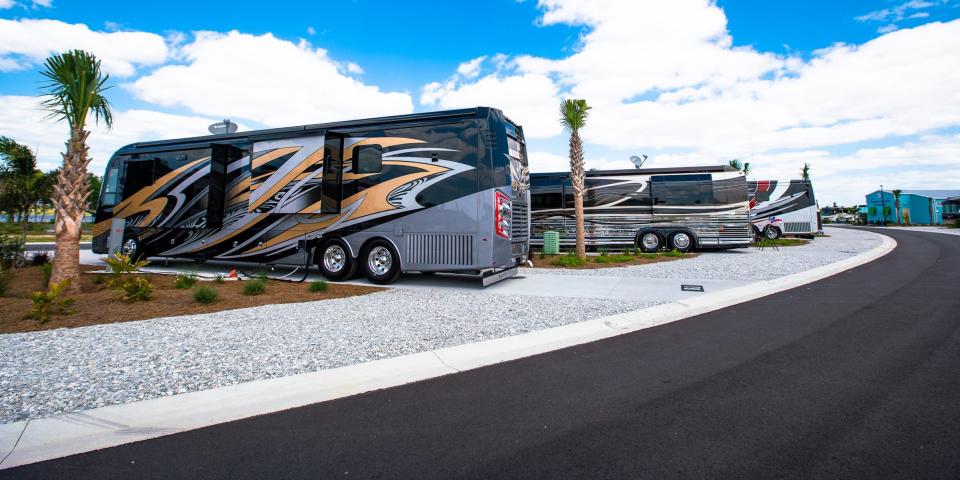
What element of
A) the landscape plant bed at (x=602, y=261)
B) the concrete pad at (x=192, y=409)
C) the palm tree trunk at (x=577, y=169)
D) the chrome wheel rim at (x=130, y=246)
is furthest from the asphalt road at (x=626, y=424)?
the chrome wheel rim at (x=130, y=246)

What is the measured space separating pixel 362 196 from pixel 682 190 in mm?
12026

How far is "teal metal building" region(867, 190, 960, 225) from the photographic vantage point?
5850 centimetres

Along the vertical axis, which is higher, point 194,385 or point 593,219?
point 593,219

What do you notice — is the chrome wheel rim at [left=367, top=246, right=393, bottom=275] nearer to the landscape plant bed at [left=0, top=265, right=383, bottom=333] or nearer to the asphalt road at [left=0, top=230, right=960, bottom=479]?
the landscape plant bed at [left=0, top=265, right=383, bottom=333]

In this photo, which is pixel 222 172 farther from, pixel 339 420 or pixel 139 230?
pixel 339 420

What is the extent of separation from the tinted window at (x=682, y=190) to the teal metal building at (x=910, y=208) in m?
65.3

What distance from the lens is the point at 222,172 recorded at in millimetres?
10547

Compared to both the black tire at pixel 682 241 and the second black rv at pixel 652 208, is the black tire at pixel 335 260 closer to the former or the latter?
the second black rv at pixel 652 208

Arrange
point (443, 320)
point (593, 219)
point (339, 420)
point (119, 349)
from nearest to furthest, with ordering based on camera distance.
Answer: point (339, 420), point (119, 349), point (443, 320), point (593, 219)

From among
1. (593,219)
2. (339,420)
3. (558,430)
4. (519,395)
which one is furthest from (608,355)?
(593,219)

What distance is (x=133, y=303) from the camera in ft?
22.1

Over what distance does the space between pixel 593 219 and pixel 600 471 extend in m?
14.7

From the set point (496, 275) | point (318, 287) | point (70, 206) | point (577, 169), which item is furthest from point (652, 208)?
point (70, 206)

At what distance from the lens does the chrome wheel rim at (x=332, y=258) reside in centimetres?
970
